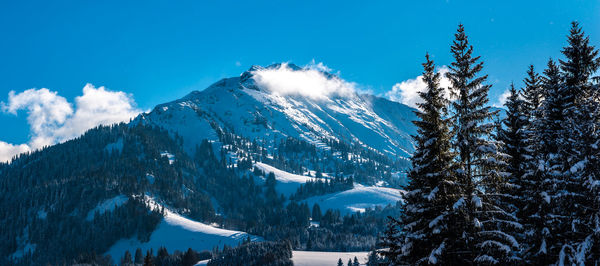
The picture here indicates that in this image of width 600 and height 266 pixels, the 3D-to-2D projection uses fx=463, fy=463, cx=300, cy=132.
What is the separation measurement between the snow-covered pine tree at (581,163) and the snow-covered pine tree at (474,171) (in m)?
5.14

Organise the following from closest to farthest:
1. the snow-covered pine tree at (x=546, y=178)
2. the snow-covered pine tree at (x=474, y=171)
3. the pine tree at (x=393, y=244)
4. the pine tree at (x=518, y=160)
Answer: the snow-covered pine tree at (x=474, y=171) < the snow-covered pine tree at (x=546, y=178) < the pine tree at (x=518, y=160) < the pine tree at (x=393, y=244)

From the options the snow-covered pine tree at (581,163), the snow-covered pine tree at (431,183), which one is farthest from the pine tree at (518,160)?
the snow-covered pine tree at (431,183)

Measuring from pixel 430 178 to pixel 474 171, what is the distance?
8.39 feet

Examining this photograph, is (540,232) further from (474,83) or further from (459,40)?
(459,40)

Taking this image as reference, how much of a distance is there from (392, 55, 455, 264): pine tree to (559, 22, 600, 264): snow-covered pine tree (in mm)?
8127

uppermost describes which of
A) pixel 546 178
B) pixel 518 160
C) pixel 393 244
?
pixel 518 160

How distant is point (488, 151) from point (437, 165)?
3.14m

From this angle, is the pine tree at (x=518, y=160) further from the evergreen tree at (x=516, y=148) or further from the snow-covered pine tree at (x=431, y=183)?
the snow-covered pine tree at (x=431, y=183)

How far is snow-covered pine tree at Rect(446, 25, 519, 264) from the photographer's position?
1030 inches

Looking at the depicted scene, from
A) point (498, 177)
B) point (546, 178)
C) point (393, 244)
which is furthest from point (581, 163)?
point (393, 244)

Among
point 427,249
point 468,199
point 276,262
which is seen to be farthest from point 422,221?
point 276,262

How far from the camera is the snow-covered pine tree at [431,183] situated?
27.3m

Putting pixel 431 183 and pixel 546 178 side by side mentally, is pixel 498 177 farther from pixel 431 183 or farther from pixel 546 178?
pixel 546 178

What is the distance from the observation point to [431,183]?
2827 centimetres
